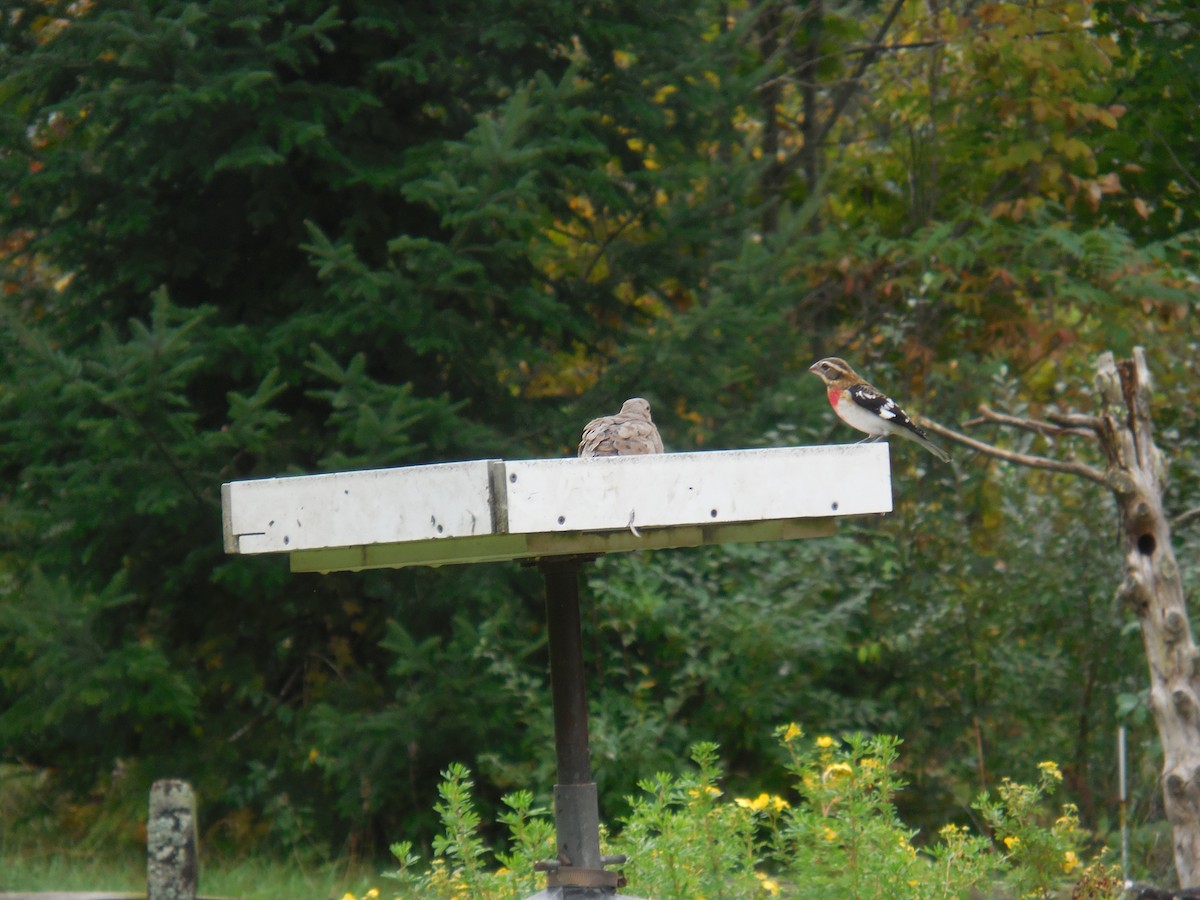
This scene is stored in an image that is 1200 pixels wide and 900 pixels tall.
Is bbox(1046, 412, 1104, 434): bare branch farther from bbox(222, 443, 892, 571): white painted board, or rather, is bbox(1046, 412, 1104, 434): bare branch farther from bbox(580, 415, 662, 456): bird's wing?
bbox(222, 443, 892, 571): white painted board

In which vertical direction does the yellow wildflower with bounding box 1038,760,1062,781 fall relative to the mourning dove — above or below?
below

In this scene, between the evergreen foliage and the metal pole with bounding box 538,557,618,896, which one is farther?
the evergreen foliage

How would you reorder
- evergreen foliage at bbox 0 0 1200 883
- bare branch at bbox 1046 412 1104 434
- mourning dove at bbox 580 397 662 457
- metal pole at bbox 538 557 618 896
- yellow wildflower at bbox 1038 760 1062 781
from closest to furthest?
metal pole at bbox 538 557 618 896
mourning dove at bbox 580 397 662 457
yellow wildflower at bbox 1038 760 1062 781
bare branch at bbox 1046 412 1104 434
evergreen foliage at bbox 0 0 1200 883

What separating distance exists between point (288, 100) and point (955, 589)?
4.30 metres

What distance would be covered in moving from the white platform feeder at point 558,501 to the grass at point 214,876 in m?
3.34

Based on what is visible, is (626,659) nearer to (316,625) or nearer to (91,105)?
(316,625)

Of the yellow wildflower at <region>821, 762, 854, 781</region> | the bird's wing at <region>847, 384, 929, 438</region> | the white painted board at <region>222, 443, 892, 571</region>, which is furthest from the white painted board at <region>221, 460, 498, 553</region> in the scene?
the bird's wing at <region>847, 384, 929, 438</region>

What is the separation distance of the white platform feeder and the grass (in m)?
3.34

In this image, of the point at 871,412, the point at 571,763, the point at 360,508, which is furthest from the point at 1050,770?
the point at 360,508

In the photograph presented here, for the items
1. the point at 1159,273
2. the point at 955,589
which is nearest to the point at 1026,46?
the point at 1159,273

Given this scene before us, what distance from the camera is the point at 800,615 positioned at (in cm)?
696

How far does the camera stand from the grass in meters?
5.92

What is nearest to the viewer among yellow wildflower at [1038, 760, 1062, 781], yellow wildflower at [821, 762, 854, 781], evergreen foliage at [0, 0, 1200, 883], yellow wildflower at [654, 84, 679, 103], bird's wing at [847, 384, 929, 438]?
yellow wildflower at [821, 762, 854, 781]

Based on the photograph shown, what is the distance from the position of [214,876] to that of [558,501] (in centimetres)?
461
